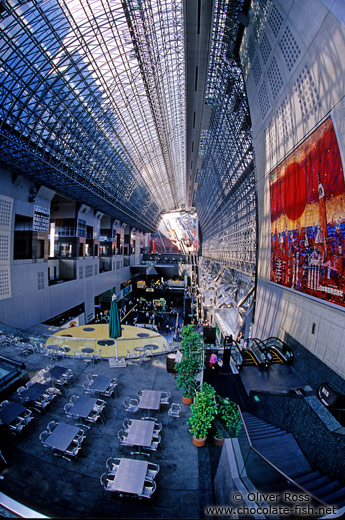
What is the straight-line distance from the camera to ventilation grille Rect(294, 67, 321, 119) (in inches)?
325

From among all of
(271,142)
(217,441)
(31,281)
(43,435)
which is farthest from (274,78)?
(31,281)

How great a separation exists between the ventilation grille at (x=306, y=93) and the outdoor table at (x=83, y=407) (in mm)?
11518

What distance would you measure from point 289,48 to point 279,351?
41.3 ft

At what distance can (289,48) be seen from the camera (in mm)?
9516

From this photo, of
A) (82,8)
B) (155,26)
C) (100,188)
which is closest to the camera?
(82,8)

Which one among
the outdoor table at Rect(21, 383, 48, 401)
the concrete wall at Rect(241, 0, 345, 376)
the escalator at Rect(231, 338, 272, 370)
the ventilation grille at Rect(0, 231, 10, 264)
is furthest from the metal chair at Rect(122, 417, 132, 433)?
the ventilation grille at Rect(0, 231, 10, 264)

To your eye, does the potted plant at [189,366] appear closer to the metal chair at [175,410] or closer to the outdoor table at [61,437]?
the metal chair at [175,410]

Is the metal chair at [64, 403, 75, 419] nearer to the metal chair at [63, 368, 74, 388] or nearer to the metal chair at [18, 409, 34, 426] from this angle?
the metal chair at [18, 409, 34, 426]

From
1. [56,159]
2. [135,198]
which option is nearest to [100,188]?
[56,159]

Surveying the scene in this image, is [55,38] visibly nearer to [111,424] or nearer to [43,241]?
[43,241]

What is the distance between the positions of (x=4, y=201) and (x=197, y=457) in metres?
20.4

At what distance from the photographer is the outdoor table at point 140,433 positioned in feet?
18.6

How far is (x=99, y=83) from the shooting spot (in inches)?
754

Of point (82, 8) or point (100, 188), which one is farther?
point (100, 188)
